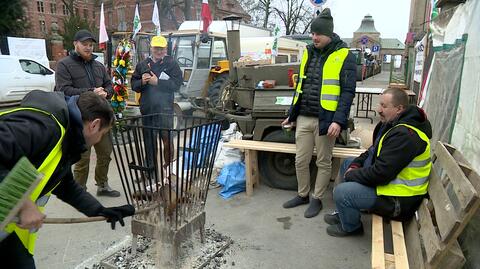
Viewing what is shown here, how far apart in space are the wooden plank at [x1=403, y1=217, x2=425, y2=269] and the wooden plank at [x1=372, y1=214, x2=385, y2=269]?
19 centimetres

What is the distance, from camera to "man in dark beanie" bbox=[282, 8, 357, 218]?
3340 mm

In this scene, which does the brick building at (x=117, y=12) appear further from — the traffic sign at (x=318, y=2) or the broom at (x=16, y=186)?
the broom at (x=16, y=186)

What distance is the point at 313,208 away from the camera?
11.9 ft

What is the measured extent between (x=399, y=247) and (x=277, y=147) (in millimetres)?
1914

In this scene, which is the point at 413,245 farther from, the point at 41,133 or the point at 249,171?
the point at 41,133

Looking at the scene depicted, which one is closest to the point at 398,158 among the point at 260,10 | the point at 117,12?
the point at 260,10

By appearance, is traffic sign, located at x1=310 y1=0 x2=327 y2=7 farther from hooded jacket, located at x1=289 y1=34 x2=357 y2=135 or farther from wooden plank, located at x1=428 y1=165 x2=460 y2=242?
wooden plank, located at x1=428 y1=165 x2=460 y2=242

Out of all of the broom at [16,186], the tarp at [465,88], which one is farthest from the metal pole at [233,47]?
the broom at [16,186]

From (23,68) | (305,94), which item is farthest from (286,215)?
(23,68)

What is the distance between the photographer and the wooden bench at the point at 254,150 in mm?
3873

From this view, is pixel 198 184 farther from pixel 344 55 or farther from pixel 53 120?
pixel 344 55

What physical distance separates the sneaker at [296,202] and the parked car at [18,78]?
9926 mm

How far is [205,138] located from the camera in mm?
2600

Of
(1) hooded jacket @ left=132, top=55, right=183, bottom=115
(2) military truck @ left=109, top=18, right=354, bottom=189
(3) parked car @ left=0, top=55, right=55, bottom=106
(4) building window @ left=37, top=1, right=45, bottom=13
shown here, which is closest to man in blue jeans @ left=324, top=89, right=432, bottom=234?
(2) military truck @ left=109, top=18, right=354, bottom=189
